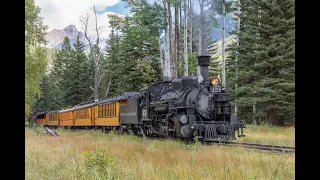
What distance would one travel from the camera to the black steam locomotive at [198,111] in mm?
12047

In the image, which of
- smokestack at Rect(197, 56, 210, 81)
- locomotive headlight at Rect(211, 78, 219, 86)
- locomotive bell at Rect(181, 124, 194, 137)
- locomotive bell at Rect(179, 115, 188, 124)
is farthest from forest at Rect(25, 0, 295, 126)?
locomotive bell at Rect(181, 124, 194, 137)

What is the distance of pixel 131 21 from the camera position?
30.4 metres

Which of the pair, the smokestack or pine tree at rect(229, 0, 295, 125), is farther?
pine tree at rect(229, 0, 295, 125)

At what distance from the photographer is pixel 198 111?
497 inches

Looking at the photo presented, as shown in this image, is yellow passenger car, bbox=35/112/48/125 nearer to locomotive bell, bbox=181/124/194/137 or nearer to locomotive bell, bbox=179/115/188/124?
locomotive bell, bbox=179/115/188/124

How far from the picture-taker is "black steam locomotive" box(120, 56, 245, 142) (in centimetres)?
1205

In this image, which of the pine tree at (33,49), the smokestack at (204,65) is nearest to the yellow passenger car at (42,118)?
the pine tree at (33,49)

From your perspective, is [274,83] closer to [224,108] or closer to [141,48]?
[224,108]

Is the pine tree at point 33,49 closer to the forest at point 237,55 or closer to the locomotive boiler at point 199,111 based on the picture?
the forest at point 237,55

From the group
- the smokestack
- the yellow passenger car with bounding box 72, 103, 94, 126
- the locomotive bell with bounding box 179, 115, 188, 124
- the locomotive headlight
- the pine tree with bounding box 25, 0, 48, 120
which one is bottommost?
the yellow passenger car with bounding box 72, 103, 94, 126

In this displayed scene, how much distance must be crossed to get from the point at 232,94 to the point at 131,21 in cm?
1348

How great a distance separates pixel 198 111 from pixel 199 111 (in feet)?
0.13
